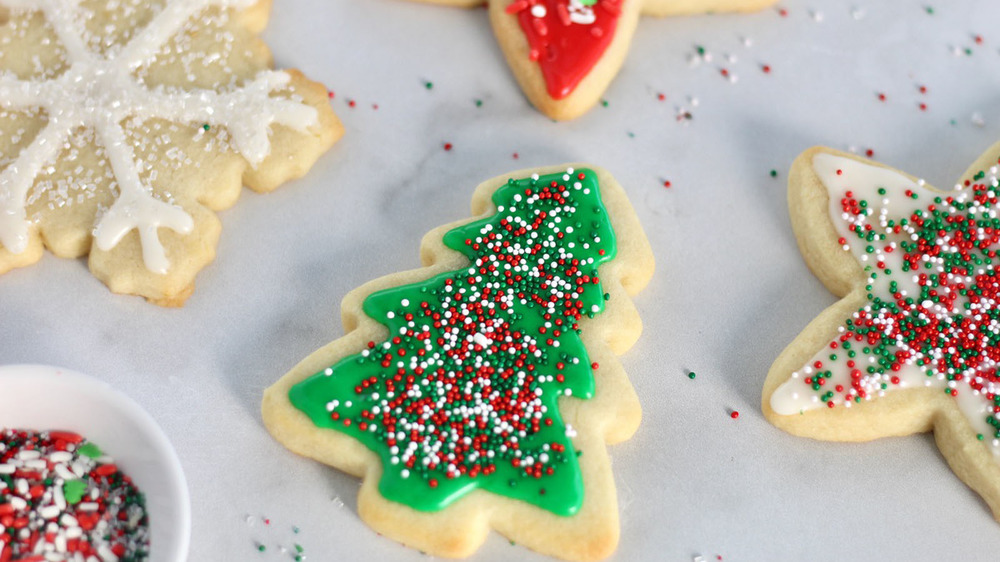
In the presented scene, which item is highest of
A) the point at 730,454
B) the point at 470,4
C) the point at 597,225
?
the point at 470,4

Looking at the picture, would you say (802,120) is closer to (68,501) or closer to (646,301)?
(646,301)

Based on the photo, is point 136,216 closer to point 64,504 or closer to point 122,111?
point 122,111

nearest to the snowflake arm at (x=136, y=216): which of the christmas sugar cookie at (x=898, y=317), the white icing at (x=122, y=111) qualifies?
the white icing at (x=122, y=111)

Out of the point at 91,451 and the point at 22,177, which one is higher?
the point at 22,177

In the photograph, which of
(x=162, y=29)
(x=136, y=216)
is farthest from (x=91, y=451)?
(x=162, y=29)

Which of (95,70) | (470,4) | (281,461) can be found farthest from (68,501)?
(470,4)

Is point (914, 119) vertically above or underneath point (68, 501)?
above
